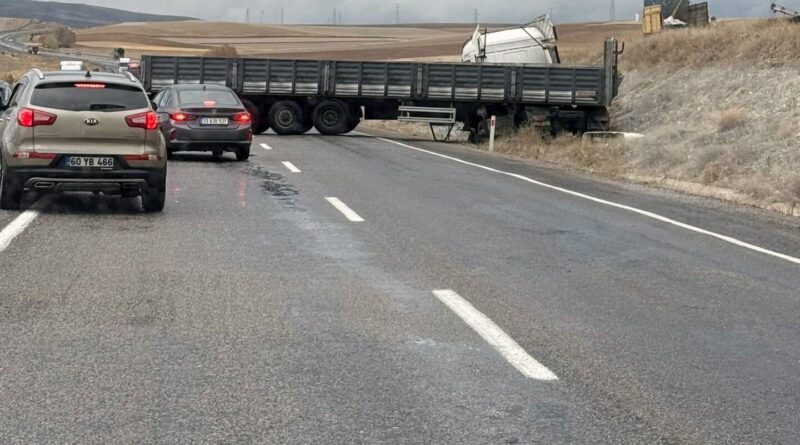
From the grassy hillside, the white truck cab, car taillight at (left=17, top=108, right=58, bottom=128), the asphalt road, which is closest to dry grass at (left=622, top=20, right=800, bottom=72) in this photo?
→ the grassy hillside

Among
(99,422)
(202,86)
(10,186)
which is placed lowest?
(99,422)

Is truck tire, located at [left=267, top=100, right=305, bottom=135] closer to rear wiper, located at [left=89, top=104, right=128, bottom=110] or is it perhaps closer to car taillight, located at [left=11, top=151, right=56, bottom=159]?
rear wiper, located at [left=89, top=104, right=128, bottom=110]

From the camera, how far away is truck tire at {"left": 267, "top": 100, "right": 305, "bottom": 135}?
1257 inches

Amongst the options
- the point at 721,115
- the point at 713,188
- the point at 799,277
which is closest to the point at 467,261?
the point at 799,277

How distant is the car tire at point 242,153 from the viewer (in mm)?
→ 21359

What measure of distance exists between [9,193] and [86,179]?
94 cm

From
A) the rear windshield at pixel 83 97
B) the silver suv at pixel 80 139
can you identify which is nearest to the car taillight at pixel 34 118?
the silver suv at pixel 80 139

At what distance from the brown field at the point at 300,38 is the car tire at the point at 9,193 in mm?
88660

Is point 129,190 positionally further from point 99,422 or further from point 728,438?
point 728,438

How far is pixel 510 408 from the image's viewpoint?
210 inches

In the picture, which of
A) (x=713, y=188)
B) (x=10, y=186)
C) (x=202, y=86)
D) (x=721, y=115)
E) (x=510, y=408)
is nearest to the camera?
(x=510, y=408)

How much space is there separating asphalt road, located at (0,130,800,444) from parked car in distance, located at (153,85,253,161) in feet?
23.6

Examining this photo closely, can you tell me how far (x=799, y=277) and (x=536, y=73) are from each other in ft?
71.3

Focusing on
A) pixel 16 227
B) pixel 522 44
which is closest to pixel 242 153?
pixel 16 227
